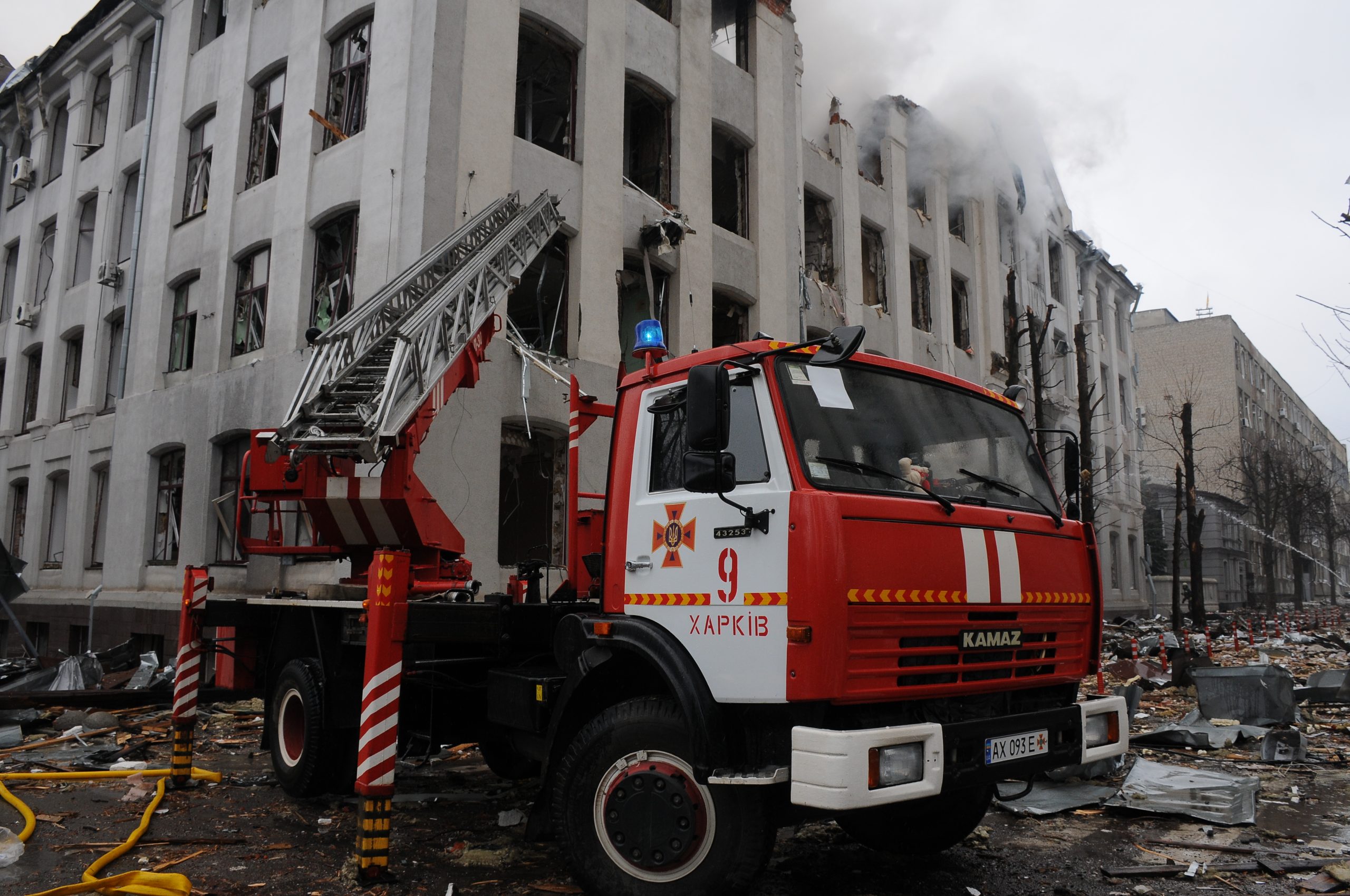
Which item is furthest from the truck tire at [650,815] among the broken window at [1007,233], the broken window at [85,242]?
the broken window at [1007,233]

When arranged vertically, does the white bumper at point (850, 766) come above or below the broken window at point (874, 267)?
below

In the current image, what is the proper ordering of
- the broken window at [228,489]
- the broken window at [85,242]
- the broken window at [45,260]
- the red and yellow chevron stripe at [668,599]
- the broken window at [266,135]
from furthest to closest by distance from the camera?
the broken window at [45,260], the broken window at [85,242], the broken window at [266,135], the broken window at [228,489], the red and yellow chevron stripe at [668,599]

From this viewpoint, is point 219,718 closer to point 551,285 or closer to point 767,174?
point 551,285

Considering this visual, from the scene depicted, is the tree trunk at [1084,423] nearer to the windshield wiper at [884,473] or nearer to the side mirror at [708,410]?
the windshield wiper at [884,473]

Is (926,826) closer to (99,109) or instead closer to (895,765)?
(895,765)

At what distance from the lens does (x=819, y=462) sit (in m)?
4.18

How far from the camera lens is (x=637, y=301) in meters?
15.1

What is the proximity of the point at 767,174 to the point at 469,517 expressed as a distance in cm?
934

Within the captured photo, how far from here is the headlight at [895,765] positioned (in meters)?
3.67

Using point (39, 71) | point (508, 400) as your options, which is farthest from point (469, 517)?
point (39, 71)

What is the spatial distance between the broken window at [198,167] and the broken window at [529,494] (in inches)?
312

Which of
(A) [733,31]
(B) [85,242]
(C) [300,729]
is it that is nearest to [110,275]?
(B) [85,242]

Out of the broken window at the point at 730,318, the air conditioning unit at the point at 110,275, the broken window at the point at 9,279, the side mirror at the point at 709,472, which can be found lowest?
the side mirror at the point at 709,472

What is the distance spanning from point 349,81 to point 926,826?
13.2m
